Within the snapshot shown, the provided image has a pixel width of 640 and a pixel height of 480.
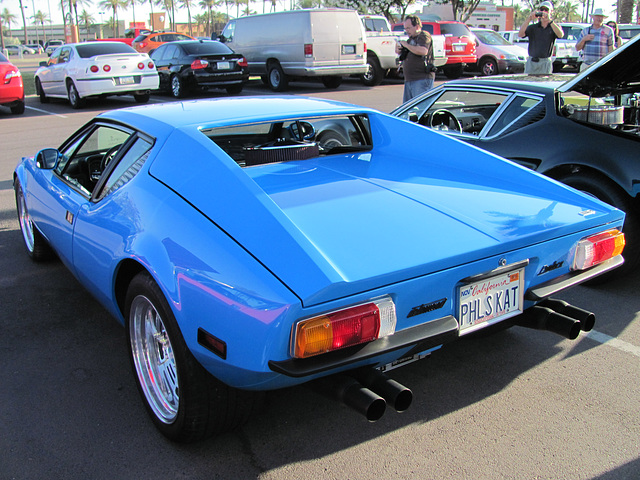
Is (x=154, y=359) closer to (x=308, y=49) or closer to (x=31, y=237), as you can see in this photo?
(x=31, y=237)

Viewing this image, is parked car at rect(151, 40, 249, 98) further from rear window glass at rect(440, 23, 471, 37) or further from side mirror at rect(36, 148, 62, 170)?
side mirror at rect(36, 148, 62, 170)

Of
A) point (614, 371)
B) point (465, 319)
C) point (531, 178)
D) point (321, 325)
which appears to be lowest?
point (614, 371)

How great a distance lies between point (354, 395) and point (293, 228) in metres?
0.62

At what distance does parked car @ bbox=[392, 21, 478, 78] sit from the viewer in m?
18.7

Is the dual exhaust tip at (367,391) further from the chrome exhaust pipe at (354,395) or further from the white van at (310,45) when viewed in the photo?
the white van at (310,45)

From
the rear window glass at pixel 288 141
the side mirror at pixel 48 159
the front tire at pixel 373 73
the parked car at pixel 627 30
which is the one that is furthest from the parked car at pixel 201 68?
the parked car at pixel 627 30

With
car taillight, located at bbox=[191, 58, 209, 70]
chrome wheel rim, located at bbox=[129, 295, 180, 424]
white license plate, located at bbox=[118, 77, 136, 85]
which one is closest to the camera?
chrome wheel rim, located at bbox=[129, 295, 180, 424]

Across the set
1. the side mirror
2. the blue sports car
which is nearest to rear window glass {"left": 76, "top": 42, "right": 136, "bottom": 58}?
the side mirror

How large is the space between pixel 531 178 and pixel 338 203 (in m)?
1.04

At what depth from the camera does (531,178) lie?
9.72ft

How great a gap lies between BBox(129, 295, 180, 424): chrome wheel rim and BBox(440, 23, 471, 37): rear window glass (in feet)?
60.7

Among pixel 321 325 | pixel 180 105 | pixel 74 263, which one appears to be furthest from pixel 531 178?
pixel 74 263

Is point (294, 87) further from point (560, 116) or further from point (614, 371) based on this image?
point (614, 371)

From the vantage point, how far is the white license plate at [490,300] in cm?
226
